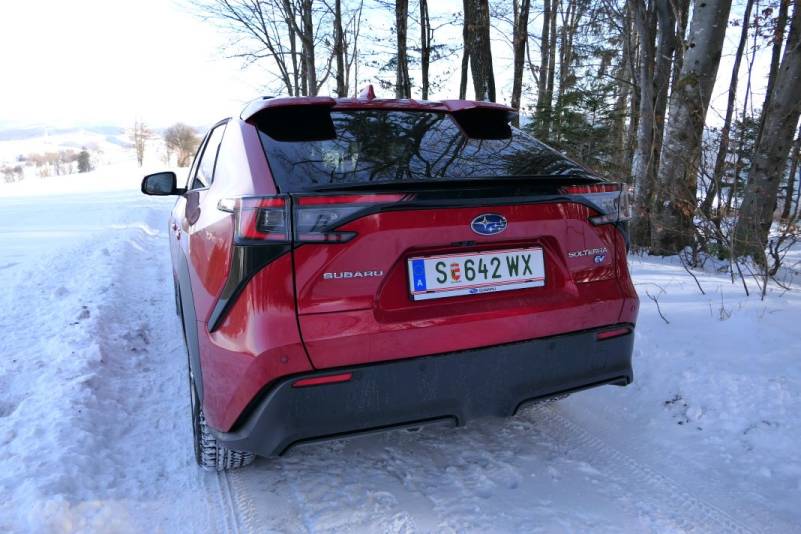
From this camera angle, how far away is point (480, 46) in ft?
30.1

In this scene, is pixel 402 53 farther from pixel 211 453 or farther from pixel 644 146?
pixel 211 453

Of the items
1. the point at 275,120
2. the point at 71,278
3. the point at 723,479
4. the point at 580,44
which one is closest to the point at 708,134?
the point at 723,479

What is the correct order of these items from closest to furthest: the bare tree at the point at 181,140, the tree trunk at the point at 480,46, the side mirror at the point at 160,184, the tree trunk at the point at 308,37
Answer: the side mirror at the point at 160,184 < the tree trunk at the point at 480,46 < the tree trunk at the point at 308,37 < the bare tree at the point at 181,140

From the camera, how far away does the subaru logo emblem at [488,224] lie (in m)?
1.92

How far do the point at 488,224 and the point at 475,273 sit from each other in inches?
7.4

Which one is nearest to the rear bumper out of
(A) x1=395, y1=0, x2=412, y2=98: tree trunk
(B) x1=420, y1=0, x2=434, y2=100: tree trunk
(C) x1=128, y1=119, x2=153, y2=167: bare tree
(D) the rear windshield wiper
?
(D) the rear windshield wiper

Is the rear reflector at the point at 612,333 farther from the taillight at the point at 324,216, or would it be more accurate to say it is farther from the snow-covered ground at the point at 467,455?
the taillight at the point at 324,216

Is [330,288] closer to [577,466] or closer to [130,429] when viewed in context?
[577,466]

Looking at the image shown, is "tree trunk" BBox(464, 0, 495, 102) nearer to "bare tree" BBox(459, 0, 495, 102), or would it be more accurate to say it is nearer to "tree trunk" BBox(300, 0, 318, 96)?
"bare tree" BBox(459, 0, 495, 102)

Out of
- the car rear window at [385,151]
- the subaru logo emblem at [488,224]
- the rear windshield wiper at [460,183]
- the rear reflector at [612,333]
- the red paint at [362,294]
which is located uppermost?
the car rear window at [385,151]

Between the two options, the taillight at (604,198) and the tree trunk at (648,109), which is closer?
the taillight at (604,198)

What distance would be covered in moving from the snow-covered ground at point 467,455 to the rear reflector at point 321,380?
0.66 m

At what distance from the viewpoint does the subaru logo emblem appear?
1919mm

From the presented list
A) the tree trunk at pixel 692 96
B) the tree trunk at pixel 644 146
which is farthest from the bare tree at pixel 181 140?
the tree trunk at pixel 692 96
